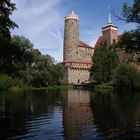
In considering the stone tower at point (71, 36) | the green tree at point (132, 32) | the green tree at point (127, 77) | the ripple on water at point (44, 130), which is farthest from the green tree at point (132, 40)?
the stone tower at point (71, 36)

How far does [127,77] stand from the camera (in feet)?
210

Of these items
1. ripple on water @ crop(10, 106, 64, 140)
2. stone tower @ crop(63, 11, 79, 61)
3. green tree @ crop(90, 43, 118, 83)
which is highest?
stone tower @ crop(63, 11, 79, 61)

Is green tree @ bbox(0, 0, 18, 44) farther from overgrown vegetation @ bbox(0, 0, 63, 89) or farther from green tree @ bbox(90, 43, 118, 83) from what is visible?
green tree @ bbox(90, 43, 118, 83)

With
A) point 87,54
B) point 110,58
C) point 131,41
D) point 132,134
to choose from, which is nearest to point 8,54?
point 131,41

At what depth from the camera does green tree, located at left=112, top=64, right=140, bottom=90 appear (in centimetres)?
6397

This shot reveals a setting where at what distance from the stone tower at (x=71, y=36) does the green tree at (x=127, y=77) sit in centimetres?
4519

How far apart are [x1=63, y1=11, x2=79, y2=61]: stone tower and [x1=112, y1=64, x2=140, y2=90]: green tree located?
4519 cm

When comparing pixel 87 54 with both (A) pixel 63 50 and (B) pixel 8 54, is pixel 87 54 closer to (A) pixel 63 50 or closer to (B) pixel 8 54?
(A) pixel 63 50

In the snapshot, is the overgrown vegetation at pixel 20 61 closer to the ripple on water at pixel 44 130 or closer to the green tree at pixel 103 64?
the ripple on water at pixel 44 130

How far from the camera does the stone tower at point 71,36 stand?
10838 cm

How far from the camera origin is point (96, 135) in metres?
12.2

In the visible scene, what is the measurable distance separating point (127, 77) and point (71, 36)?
157 ft

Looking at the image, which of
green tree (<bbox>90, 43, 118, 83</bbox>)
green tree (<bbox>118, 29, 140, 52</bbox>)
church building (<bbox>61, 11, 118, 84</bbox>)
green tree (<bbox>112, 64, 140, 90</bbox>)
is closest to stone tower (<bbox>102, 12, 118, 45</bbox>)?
church building (<bbox>61, 11, 118, 84</bbox>)

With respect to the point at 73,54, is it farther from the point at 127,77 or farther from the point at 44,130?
the point at 44,130
